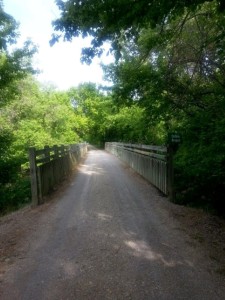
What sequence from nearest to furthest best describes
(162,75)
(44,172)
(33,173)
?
(33,173) < (44,172) < (162,75)

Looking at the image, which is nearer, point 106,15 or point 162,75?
point 106,15

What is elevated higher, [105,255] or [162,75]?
[162,75]

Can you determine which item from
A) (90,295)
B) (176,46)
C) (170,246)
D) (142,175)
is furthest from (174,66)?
(90,295)

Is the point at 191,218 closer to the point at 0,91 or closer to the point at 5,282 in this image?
the point at 5,282

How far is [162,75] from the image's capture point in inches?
415

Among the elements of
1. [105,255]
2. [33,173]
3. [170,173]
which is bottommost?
[105,255]

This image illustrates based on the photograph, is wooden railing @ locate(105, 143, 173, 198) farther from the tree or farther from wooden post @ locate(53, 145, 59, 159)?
the tree

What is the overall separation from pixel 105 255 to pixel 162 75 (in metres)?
7.18

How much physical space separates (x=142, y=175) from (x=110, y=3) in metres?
8.39

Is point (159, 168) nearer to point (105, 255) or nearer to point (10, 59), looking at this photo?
point (105, 255)

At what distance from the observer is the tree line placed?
557 cm

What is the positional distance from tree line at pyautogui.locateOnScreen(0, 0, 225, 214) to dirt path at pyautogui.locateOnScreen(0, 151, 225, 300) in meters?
1.36

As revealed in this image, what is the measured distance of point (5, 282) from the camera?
13.3 ft

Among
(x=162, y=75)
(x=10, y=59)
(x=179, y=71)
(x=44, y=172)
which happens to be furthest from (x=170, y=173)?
(x=10, y=59)
